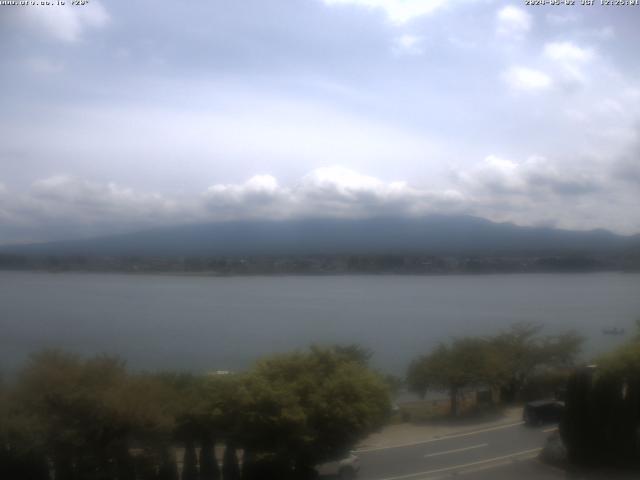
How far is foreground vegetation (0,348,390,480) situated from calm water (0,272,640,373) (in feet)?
3.22

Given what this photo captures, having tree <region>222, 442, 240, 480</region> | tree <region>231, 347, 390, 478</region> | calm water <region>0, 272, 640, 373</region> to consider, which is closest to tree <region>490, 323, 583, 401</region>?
calm water <region>0, 272, 640, 373</region>

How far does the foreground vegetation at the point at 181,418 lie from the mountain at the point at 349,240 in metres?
5.77

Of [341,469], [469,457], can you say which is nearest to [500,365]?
[469,457]

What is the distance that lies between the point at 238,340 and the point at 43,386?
5161mm

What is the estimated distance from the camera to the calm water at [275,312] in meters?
11.9

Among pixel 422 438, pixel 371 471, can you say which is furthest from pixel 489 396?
pixel 371 471

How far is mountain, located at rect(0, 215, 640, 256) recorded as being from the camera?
14891 millimetres

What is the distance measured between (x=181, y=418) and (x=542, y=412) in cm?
646

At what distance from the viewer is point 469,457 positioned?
9594mm

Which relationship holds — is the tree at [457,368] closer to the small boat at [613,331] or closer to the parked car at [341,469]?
the small boat at [613,331]

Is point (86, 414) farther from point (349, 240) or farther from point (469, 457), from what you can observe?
point (349, 240)

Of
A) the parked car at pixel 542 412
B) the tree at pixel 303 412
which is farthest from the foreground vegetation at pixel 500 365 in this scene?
the tree at pixel 303 412

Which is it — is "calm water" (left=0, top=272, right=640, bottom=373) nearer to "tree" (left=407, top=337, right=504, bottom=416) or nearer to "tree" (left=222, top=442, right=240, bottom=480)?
"tree" (left=407, top=337, right=504, bottom=416)

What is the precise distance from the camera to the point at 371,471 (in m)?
9.30
